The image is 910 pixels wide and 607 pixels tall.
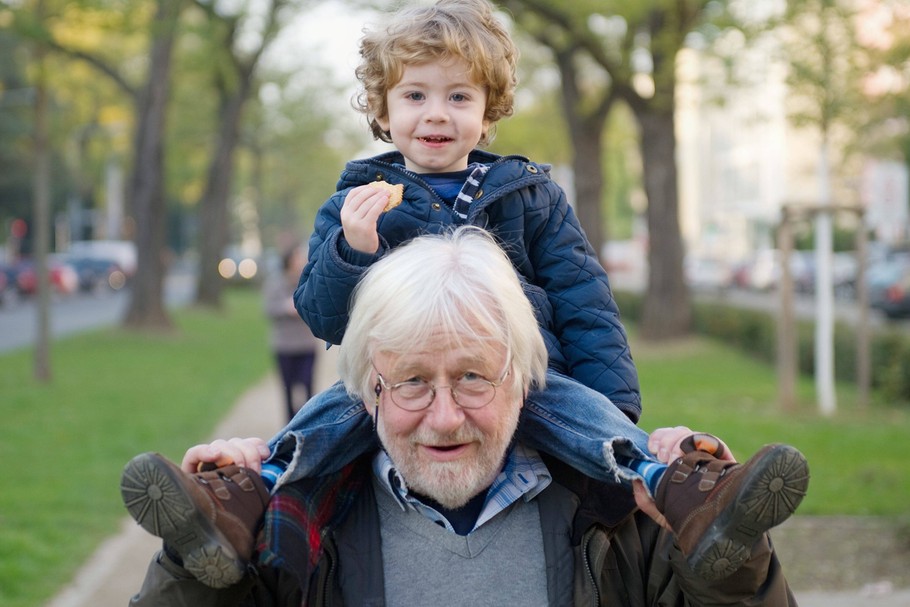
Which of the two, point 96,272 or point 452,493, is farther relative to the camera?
point 96,272

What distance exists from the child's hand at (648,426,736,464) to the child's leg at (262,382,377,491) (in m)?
0.56

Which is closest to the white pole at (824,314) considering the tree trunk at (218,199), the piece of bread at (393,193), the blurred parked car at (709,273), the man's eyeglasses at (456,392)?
the piece of bread at (393,193)

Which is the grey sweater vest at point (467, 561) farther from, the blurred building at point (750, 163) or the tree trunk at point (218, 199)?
the tree trunk at point (218, 199)

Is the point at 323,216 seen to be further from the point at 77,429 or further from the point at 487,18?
the point at 77,429

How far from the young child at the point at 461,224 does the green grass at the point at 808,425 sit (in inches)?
227

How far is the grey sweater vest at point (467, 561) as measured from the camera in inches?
98.7

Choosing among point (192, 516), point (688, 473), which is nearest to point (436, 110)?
point (688, 473)

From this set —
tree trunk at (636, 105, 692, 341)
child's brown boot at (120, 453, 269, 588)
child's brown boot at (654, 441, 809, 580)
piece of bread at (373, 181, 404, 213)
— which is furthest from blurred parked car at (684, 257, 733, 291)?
child's brown boot at (120, 453, 269, 588)

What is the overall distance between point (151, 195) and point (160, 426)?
12559mm

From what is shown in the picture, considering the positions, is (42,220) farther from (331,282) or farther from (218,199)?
(218,199)

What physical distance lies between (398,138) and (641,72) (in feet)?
56.5

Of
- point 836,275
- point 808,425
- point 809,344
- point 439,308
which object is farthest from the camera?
point 836,275

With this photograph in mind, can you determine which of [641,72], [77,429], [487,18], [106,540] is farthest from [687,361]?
[487,18]

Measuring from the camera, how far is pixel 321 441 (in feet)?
8.36
